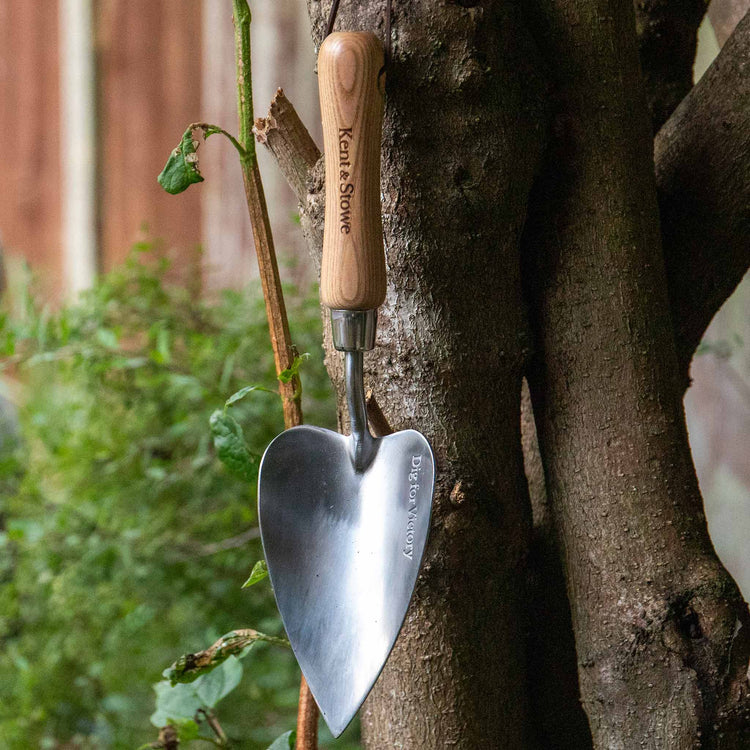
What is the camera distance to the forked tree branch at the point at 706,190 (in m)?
0.57

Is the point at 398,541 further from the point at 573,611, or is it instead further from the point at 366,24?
the point at 366,24

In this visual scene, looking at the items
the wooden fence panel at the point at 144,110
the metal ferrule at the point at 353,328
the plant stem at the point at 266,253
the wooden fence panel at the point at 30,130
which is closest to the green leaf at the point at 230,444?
the plant stem at the point at 266,253

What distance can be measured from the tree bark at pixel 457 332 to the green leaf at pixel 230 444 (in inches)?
3.4

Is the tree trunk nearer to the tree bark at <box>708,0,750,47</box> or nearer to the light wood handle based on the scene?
the light wood handle

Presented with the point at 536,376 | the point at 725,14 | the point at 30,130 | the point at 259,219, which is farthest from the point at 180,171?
the point at 30,130

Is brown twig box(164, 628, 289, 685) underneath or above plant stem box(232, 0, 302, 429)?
underneath

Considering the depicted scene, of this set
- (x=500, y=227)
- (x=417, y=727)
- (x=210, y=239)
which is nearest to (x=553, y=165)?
(x=500, y=227)

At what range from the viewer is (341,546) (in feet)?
1.70

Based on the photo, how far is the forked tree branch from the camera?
22.4 inches

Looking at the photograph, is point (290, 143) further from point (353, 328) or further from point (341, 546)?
point (341, 546)

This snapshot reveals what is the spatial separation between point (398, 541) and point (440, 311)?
0.48ft

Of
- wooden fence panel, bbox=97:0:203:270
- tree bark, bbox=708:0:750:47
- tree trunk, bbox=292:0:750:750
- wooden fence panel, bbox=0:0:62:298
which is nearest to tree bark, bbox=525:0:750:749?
tree trunk, bbox=292:0:750:750

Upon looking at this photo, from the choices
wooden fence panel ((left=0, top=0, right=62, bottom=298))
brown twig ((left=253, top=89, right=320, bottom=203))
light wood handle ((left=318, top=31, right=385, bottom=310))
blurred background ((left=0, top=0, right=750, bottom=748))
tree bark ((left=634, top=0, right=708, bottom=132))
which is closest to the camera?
light wood handle ((left=318, top=31, right=385, bottom=310))

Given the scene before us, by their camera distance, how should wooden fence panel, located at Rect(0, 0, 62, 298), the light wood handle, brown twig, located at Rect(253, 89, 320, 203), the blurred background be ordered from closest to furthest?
the light wood handle, brown twig, located at Rect(253, 89, 320, 203), the blurred background, wooden fence panel, located at Rect(0, 0, 62, 298)
